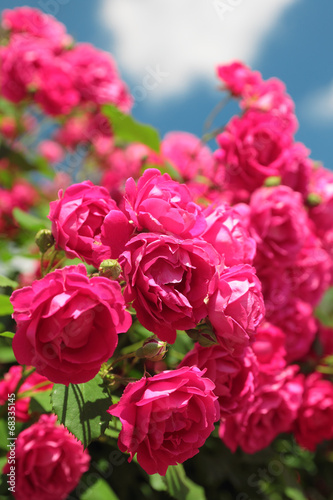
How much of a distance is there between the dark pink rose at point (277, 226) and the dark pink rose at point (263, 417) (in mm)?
352

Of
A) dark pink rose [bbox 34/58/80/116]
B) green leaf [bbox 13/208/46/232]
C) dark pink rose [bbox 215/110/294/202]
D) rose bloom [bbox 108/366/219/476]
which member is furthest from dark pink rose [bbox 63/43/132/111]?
rose bloom [bbox 108/366/219/476]

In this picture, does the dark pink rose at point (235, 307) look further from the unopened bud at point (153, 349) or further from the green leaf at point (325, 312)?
the green leaf at point (325, 312)

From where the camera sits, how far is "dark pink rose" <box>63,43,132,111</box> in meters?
2.38

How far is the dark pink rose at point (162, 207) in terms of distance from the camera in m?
0.77

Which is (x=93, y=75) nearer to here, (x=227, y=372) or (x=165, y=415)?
(x=227, y=372)

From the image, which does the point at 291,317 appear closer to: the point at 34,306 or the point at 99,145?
the point at 34,306

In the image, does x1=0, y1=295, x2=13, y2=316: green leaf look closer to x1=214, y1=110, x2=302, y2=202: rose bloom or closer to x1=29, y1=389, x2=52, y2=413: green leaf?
x1=29, y1=389, x2=52, y2=413: green leaf

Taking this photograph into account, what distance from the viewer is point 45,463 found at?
1.13m

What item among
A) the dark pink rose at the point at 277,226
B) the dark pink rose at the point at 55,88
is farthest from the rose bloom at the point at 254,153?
the dark pink rose at the point at 55,88

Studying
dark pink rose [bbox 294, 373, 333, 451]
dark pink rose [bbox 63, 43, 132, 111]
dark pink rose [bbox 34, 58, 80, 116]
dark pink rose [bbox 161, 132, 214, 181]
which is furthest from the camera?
dark pink rose [bbox 63, 43, 132, 111]

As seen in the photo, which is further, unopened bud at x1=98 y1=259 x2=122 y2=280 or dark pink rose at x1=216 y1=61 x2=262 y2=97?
dark pink rose at x1=216 y1=61 x2=262 y2=97

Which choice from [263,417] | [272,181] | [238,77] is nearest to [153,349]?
[263,417]

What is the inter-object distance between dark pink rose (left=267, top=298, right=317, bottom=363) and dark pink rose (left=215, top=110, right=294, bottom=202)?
0.41 meters

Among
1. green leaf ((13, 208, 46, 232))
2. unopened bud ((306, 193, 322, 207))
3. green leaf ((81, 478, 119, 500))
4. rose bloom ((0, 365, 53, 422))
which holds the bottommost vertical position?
green leaf ((81, 478, 119, 500))
